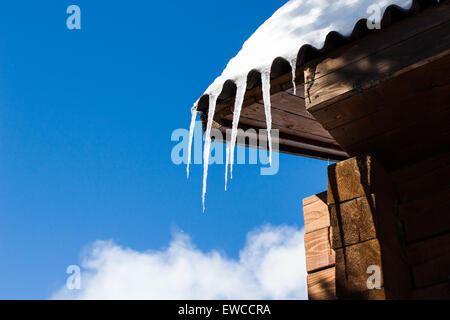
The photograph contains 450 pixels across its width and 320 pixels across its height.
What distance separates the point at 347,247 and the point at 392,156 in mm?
694

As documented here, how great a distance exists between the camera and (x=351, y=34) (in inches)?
101

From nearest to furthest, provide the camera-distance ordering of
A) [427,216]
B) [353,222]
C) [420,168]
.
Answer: [353,222] → [427,216] → [420,168]

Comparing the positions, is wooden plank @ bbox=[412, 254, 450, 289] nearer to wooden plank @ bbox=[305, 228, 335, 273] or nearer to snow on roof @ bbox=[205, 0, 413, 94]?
wooden plank @ bbox=[305, 228, 335, 273]

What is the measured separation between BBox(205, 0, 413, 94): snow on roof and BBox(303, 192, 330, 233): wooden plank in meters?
0.98

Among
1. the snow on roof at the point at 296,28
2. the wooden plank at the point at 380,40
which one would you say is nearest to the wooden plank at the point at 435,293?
the wooden plank at the point at 380,40

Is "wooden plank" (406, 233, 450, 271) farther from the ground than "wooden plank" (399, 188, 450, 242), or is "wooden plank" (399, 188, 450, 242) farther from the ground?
"wooden plank" (399, 188, 450, 242)

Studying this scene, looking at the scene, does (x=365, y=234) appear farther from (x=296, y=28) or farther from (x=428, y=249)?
(x=296, y=28)

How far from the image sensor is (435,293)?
265 centimetres

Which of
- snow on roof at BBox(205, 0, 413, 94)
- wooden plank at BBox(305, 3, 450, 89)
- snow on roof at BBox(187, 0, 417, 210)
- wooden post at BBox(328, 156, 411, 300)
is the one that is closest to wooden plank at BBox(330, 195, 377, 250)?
wooden post at BBox(328, 156, 411, 300)

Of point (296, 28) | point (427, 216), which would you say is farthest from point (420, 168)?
point (296, 28)

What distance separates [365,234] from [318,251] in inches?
25.9

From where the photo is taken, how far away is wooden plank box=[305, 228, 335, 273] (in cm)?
308

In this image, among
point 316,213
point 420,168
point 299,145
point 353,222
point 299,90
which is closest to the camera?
point 353,222
